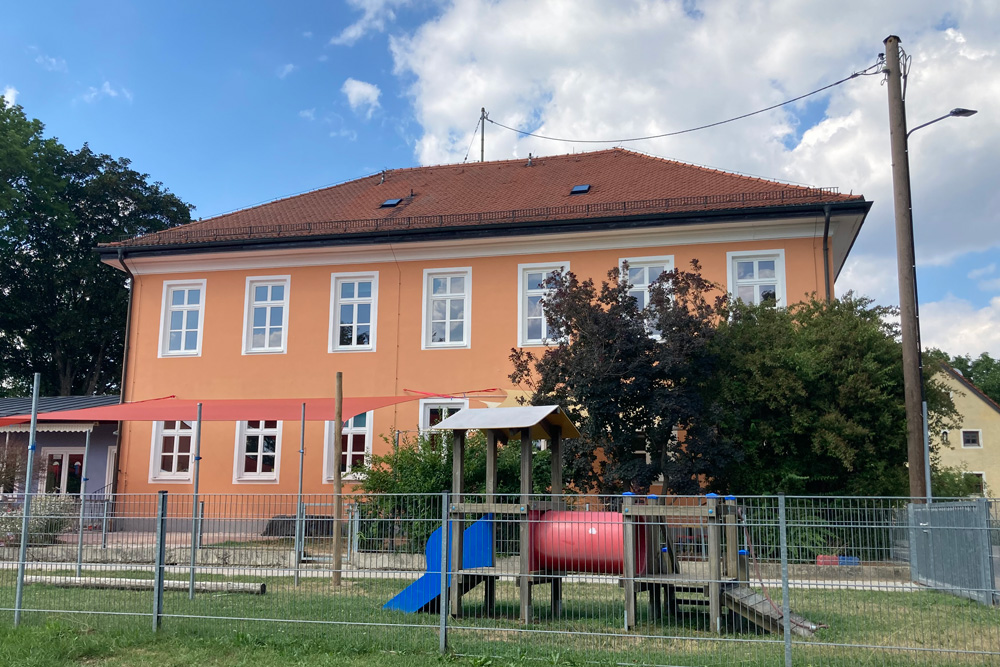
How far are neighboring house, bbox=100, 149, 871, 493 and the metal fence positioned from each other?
9.95m

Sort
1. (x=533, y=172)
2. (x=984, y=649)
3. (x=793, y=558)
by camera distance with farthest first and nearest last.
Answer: (x=533, y=172)
(x=793, y=558)
(x=984, y=649)

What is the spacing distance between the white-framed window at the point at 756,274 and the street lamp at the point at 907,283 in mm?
Result: 5611

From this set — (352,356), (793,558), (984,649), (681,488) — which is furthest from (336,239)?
(984,649)

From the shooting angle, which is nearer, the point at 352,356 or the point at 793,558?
the point at 793,558

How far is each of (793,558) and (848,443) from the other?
879cm

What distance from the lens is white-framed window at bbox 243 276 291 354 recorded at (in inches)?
894

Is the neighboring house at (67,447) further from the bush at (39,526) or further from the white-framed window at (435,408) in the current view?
the bush at (39,526)

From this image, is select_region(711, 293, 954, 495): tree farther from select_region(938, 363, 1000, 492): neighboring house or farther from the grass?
select_region(938, 363, 1000, 492): neighboring house

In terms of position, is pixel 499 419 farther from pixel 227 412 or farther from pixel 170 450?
pixel 170 450

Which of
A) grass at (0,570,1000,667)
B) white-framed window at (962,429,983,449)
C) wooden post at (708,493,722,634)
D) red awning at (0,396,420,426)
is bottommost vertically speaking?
grass at (0,570,1000,667)

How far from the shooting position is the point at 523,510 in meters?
9.23

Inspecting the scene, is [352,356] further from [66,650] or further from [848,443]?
[66,650]

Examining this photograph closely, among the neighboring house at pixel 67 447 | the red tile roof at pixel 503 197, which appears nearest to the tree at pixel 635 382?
the red tile roof at pixel 503 197

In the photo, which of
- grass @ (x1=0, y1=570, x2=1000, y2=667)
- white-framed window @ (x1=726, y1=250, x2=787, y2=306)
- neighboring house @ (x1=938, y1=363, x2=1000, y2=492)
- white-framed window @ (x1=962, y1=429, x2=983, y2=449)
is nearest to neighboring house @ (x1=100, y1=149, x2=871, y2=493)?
white-framed window @ (x1=726, y1=250, x2=787, y2=306)
